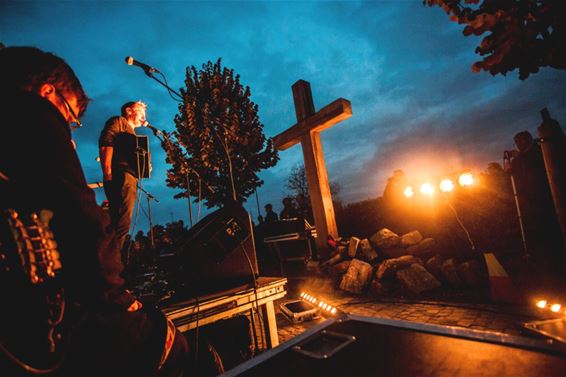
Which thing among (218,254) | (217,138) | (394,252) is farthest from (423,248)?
(217,138)

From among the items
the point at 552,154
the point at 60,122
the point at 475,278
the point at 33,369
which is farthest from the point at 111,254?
the point at 552,154

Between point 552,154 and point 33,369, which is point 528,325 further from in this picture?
point 552,154

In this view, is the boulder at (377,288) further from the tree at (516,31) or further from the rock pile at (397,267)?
the tree at (516,31)

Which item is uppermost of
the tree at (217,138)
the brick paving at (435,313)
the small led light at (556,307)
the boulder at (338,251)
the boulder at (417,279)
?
the tree at (217,138)

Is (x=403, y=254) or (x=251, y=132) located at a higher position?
(x=251, y=132)

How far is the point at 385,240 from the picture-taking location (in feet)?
18.4

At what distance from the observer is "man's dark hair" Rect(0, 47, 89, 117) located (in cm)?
128

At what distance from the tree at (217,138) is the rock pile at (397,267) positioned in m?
7.22

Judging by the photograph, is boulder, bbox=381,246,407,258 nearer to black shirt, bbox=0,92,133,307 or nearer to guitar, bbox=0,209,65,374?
black shirt, bbox=0,92,133,307

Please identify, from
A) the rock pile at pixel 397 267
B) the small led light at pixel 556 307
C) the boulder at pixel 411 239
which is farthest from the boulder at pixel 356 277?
the small led light at pixel 556 307

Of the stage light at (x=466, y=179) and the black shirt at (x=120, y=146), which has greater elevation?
the black shirt at (x=120, y=146)

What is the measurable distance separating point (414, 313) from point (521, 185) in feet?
10.5

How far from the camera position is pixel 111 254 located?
1.17 metres

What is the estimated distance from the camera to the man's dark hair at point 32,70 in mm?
1275
